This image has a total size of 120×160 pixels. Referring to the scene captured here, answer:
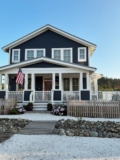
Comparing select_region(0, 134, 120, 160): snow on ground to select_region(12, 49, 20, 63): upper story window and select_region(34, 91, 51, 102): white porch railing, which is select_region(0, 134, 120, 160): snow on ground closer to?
select_region(34, 91, 51, 102): white porch railing

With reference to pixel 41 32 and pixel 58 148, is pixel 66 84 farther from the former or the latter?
pixel 58 148

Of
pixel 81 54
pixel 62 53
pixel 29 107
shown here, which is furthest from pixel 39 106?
pixel 81 54

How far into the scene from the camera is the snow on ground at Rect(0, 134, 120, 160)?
13.1ft

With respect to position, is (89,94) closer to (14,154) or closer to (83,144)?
(83,144)

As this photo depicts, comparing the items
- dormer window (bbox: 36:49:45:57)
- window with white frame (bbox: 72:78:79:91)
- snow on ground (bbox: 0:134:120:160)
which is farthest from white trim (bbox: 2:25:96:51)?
snow on ground (bbox: 0:134:120:160)

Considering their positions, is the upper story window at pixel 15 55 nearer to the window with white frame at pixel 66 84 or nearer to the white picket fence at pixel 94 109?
the window with white frame at pixel 66 84

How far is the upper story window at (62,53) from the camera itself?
16266 mm

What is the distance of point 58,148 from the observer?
15.0 ft

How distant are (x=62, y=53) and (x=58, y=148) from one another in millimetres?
12652

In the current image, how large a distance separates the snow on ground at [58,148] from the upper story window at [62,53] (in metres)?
11.3

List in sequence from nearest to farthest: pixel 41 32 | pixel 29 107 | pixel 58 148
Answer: pixel 58 148, pixel 29 107, pixel 41 32

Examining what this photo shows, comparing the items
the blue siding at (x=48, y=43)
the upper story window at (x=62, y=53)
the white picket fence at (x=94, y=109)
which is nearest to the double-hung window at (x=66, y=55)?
the upper story window at (x=62, y=53)

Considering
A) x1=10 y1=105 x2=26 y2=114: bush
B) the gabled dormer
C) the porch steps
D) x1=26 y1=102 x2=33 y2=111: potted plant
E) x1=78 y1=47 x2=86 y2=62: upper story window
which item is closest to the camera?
x1=10 y1=105 x2=26 y2=114: bush

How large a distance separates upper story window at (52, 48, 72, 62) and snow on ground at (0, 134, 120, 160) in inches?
446
